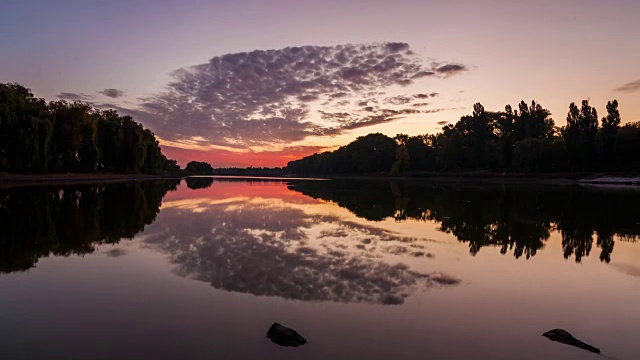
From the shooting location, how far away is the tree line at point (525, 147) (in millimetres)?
71938

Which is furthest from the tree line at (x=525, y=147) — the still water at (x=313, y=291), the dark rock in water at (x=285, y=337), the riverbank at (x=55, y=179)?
the dark rock in water at (x=285, y=337)

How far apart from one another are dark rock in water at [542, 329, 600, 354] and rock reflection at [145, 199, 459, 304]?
2.55 metres

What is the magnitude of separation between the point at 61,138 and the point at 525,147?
275 ft

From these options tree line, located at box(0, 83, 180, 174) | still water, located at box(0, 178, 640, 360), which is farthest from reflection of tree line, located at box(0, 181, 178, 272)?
tree line, located at box(0, 83, 180, 174)

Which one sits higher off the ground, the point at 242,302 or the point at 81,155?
the point at 81,155

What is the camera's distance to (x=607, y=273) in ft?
32.3

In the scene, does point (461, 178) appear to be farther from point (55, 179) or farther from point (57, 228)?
point (57, 228)

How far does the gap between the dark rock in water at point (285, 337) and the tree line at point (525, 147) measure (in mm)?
83290

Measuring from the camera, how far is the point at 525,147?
7825 cm

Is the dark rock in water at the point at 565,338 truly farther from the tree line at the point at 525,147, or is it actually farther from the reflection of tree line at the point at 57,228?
the tree line at the point at 525,147

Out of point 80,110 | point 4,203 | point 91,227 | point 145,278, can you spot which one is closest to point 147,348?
point 145,278

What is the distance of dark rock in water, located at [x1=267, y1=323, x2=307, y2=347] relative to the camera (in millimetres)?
5406

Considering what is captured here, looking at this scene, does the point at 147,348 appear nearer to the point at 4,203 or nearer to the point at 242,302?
the point at 242,302

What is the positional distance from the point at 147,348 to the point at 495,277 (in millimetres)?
7889
